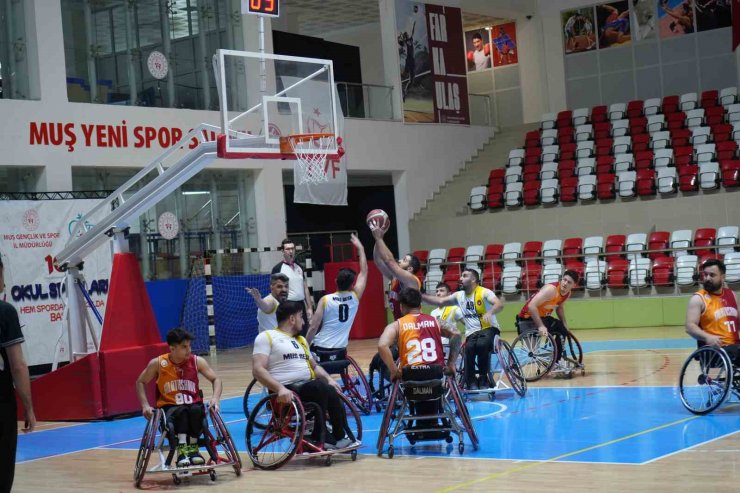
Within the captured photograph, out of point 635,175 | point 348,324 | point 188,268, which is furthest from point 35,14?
point 635,175

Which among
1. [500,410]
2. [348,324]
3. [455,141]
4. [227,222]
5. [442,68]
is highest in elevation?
[442,68]

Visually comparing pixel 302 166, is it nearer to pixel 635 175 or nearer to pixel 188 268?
pixel 188 268

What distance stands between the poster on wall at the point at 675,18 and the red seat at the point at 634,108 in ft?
8.05

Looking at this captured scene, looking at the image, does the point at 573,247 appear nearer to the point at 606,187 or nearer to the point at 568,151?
the point at 606,187

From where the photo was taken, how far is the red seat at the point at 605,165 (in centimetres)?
2341

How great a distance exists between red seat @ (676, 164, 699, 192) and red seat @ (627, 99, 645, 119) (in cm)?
347

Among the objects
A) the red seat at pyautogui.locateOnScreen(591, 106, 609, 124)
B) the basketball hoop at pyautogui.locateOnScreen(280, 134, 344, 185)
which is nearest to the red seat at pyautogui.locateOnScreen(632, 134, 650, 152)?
the red seat at pyautogui.locateOnScreen(591, 106, 609, 124)

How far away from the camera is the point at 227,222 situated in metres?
21.3

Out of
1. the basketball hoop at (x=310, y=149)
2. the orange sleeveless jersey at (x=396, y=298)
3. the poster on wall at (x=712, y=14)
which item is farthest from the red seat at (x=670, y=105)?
the orange sleeveless jersey at (x=396, y=298)

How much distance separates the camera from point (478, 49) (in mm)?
29906

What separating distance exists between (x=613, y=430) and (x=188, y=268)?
Answer: 41.5 feet

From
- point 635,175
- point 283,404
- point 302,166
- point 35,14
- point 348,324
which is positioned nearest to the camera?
point 283,404

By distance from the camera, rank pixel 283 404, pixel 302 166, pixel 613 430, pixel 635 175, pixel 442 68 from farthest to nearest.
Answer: pixel 442 68 → pixel 635 175 → pixel 302 166 → pixel 613 430 → pixel 283 404

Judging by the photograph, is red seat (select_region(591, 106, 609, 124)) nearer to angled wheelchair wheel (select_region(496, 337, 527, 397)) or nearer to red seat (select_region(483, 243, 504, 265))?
red seat (select_region(483, 243, 504, 265))
